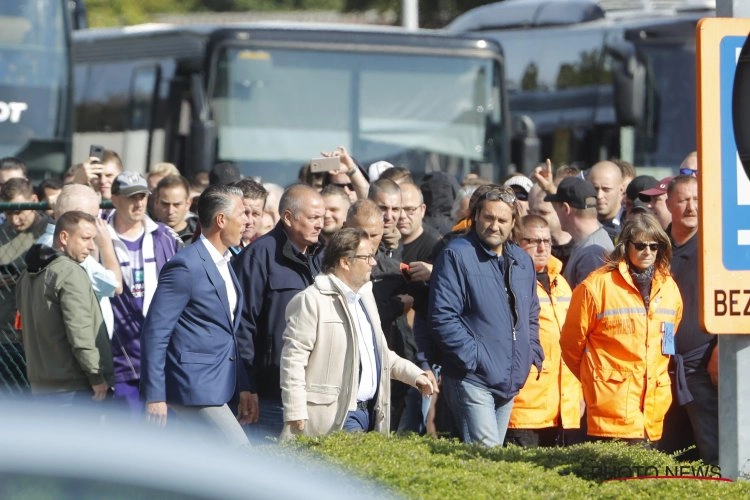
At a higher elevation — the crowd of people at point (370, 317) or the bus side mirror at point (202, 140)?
the bus side mirror at point (202, 140)

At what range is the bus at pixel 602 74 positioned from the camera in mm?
19703

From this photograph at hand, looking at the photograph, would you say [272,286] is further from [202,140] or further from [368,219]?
[202,140]

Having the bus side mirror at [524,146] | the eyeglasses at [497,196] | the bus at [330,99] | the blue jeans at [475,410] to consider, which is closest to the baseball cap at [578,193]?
the eyeglasses at [497,196]

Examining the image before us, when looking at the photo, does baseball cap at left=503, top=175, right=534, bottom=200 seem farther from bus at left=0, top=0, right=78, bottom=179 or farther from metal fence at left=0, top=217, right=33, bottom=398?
bus at left=0, top=0, right=78, bottom=179

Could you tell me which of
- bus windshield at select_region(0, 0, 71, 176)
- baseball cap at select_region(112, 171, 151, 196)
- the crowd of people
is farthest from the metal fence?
bus windshield at select_region(0, 0, 71, 176)

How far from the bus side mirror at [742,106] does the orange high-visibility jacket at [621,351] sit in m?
2.56

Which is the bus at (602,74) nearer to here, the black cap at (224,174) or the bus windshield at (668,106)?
the bus windshield at (668,106)

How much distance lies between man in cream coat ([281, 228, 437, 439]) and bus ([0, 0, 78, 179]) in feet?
29.8

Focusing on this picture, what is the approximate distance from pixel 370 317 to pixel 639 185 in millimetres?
3562

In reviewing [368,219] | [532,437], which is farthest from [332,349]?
[532,437]

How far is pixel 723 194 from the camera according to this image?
5816mm

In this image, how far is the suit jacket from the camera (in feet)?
25.2

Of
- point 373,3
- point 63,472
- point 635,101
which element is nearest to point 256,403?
point 63,472

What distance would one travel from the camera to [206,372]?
7.77 metres
